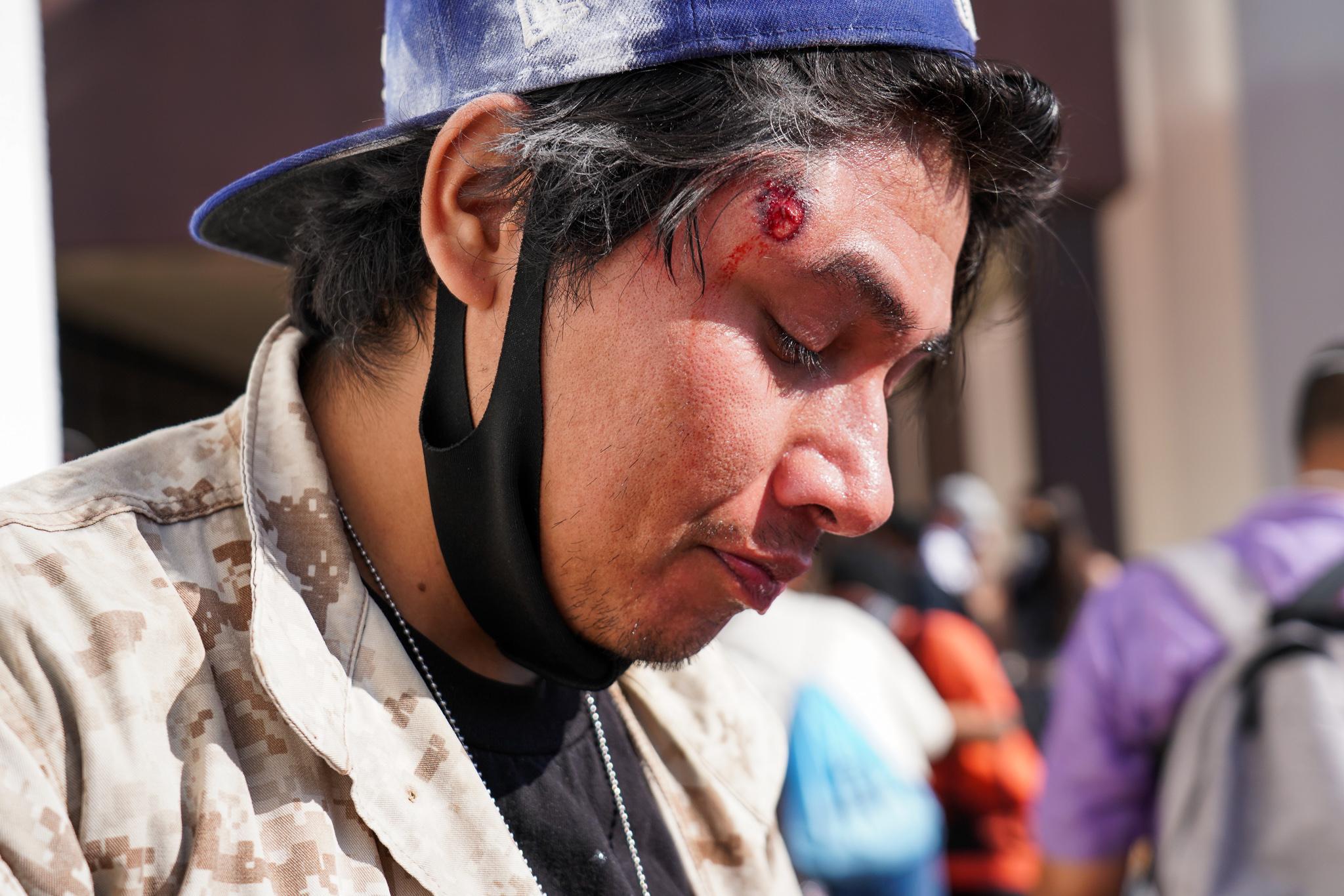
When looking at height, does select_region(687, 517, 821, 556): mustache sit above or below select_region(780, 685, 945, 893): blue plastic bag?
above

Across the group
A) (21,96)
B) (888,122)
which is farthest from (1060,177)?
(21,96)

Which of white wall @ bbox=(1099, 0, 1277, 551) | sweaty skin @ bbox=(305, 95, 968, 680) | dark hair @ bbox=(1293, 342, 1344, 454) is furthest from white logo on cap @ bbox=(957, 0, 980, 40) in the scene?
white wall @ bbox=(1099, 0, 1277, 551)

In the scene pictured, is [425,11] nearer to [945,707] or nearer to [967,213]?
[967,213]

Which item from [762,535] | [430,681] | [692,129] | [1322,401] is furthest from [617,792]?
[1322,401]

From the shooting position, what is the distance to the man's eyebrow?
120 centimetres

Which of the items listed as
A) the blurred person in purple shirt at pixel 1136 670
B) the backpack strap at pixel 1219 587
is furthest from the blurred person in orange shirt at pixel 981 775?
the backpack strap at pixel 1219 587

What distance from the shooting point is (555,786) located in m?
1.36

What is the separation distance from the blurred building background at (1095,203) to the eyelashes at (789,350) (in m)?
1.33

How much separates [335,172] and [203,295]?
20.2ft

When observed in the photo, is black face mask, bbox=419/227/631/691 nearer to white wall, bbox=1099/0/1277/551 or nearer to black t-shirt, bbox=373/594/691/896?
black t-shirt, bbox=373/594/691/896

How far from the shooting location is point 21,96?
5.85 ft

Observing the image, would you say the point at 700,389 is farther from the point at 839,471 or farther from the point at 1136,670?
the point at 1136,670

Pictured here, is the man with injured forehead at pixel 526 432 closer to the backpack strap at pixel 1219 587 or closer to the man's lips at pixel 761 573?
the man's lips at pixel 761 573

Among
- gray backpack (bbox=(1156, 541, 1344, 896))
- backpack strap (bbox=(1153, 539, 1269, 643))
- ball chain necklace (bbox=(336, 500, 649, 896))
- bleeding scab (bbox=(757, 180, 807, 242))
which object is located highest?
bleeding scab (bbox=(757, 180, 807, 242))
